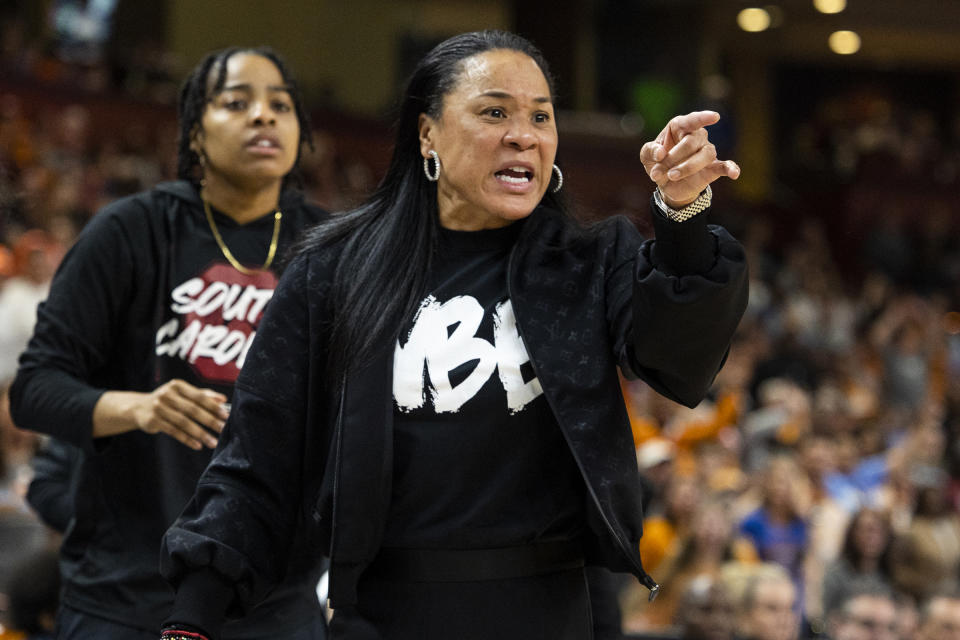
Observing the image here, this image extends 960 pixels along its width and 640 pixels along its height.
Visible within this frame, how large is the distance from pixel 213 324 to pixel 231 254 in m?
0.15

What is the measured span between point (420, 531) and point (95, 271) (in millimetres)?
901

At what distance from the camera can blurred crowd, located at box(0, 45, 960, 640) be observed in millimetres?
4477

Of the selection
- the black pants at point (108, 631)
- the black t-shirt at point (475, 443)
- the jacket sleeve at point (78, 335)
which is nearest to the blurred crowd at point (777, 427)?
the jacket sleeve at point (78, 335)

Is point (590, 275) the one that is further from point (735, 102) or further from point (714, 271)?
point (735, 102)

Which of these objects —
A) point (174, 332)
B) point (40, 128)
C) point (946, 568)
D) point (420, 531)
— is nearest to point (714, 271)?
point (420, 531)

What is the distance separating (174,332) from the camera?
2342 mm

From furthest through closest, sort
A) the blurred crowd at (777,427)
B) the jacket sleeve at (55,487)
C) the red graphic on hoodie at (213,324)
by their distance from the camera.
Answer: the blurred crowd at (777,427)
the jacket sleeve at (55,487)
the red graphic on hoodie at (213,324)

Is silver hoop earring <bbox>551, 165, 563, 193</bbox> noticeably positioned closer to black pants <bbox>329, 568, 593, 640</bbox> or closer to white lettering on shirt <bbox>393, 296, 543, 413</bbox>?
white lettering on shirt <bbox>393, 296, 543, 413</bbox>

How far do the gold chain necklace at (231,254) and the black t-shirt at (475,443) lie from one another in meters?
0.70

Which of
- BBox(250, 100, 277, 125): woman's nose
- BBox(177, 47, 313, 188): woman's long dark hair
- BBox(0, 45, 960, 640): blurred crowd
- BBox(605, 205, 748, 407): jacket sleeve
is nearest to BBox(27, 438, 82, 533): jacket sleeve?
BBox(0, 45, 960, 640): blurred crowd

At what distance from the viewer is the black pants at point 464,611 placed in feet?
5.57

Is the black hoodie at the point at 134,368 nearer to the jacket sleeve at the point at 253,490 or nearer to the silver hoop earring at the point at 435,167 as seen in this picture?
the jacket sleeve at the point at 253,490

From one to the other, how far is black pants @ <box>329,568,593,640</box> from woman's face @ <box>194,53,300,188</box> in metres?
0.95

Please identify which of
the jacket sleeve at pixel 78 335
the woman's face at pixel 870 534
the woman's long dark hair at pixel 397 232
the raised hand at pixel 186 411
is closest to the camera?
the woman's long dark hair at pixel 397 232
